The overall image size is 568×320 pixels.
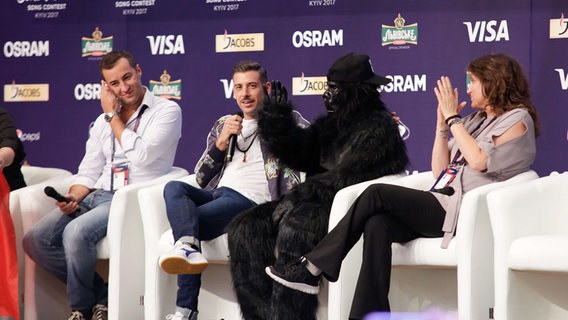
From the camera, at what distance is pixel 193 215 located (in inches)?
177

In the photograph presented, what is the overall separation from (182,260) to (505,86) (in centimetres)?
164

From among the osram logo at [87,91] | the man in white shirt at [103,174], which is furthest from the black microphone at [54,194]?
the osram logo at [87,91]

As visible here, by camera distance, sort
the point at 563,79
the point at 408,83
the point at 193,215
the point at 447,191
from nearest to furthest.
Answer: the point at 447,191, the point at 193,215, the point at 563,79, the point at 408,83

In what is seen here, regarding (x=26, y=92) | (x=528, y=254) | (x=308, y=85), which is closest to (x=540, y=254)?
(x=528, y=254)

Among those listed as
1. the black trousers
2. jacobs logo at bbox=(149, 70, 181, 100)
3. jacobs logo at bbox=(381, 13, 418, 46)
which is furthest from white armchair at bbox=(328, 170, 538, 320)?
jacobs logo at bbox=(149, 70, 181, 100)

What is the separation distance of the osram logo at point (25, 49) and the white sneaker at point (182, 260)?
124 inches

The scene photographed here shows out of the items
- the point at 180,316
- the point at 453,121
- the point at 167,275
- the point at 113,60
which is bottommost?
the point at 180,316

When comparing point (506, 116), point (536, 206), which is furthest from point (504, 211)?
point (506, 116)

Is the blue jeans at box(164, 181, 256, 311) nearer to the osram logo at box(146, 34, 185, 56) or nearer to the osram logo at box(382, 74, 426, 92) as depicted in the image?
the osram logo at box(382, 74, 426, 92)

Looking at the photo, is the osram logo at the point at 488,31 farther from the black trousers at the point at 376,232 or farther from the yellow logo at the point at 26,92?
the yellow logo at the point at 26,92

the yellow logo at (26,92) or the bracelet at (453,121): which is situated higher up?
the yellow logo at (26,92)

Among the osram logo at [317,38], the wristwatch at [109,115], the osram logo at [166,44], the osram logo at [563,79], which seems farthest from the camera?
the osram logo at [166,44]

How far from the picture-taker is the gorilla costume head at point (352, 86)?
4.53 meters

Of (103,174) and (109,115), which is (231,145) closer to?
(109,115)
